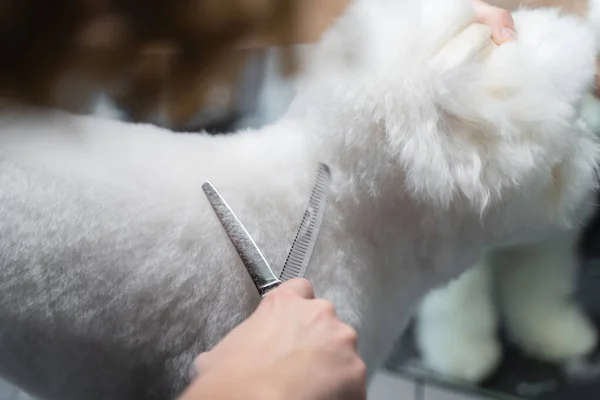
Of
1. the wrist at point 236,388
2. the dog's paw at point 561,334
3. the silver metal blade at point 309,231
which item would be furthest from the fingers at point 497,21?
the dog's paw at point 561,334

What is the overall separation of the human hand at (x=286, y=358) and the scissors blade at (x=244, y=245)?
0.05 m

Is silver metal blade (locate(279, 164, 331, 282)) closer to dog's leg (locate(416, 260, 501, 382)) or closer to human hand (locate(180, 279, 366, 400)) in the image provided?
human hand (locate(180, 279, 366, 400))

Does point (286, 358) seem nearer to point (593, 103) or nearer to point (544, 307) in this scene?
point (593, 103)

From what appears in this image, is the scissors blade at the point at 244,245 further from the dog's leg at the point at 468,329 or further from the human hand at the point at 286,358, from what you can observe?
the dog's leg at the point at 468,329

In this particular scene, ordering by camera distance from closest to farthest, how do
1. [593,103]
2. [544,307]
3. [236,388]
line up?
[236,388] → [593,103] → [544,307]

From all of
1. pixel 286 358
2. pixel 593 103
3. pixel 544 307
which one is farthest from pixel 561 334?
pixel 286 358

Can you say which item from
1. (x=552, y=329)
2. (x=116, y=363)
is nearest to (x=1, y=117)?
(x=116, y=363)

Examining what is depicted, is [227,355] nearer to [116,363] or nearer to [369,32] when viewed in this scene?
[116,363]

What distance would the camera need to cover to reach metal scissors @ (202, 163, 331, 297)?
381mm

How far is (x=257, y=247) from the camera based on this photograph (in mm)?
395

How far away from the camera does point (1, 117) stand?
40 centimetres

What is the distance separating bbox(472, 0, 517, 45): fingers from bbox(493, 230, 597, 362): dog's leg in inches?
14.1

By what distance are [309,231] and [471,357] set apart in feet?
1.65

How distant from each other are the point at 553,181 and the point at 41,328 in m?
0.42
